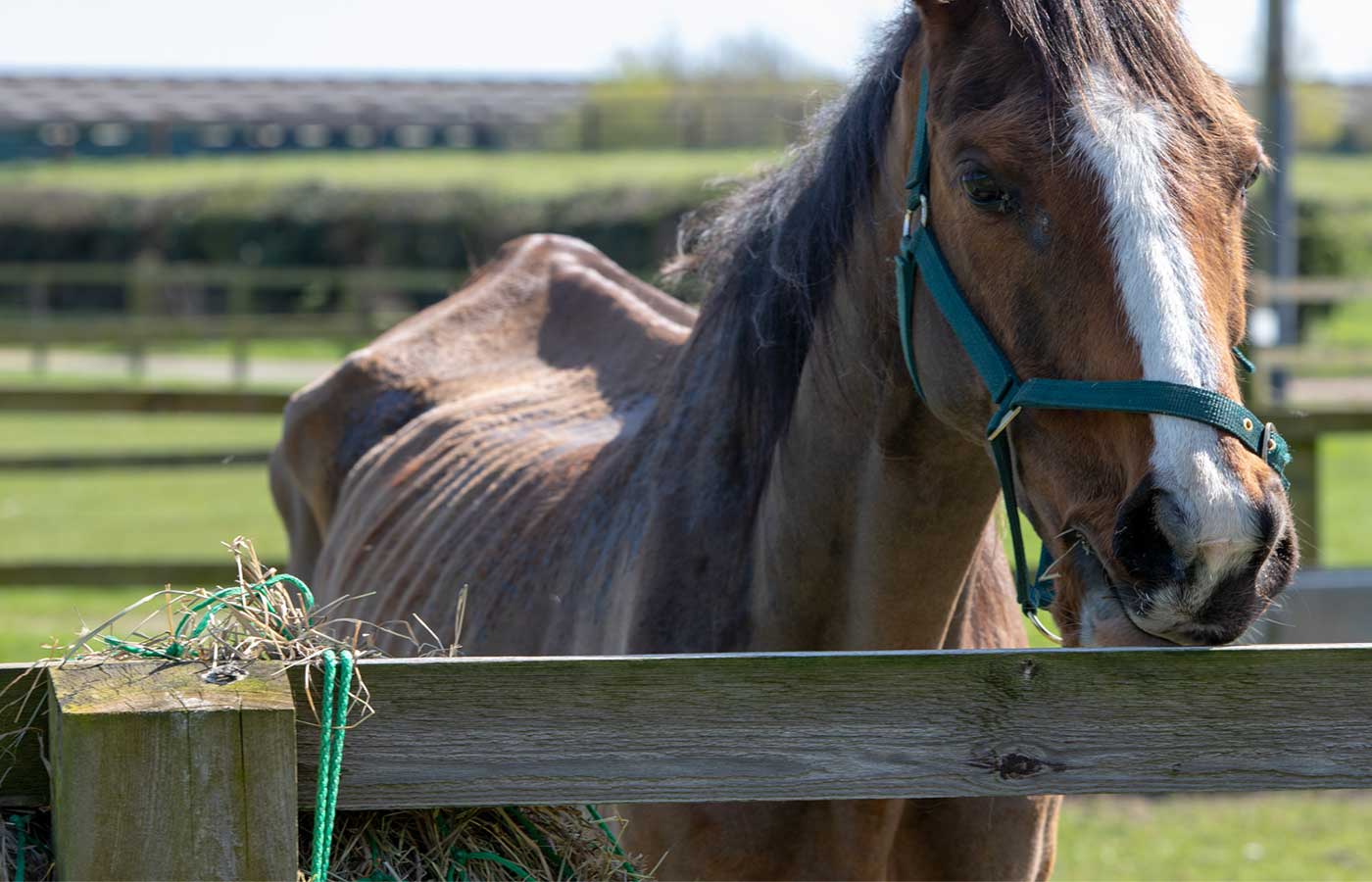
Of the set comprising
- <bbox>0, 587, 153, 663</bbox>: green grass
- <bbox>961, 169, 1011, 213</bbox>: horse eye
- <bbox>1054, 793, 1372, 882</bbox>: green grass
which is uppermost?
<bbox>961, 169, 1011, 213</bbox>: horse eye

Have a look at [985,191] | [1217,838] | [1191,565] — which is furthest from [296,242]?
[1191,565]

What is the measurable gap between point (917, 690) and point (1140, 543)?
0.31 m

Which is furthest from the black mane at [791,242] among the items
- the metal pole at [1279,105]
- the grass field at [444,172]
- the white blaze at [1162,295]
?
the grass field at [444,172]

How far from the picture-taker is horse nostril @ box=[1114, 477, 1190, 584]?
61.6 inches

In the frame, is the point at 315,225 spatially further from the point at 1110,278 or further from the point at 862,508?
the point at 1110,278

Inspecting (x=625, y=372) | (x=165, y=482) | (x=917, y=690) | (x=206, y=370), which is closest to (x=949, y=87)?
(x=917, y=690)

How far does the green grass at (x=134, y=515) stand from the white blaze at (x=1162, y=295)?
28.6ft

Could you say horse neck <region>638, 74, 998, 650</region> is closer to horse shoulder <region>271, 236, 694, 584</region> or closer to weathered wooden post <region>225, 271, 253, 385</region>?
horse shoulder <region>271, 236, 694, 584</region>

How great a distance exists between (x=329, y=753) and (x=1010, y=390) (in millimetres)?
942

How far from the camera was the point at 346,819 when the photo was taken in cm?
154

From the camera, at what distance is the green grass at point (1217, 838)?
16.2 ft

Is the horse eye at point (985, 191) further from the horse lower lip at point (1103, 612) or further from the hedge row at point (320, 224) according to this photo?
the hedge row at point (320, 224)

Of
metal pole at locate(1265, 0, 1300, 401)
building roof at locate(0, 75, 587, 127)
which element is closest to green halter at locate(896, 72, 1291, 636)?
metal pole at locate(1265, 0, 1300, 401)

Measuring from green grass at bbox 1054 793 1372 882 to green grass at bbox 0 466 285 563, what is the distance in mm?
6340
